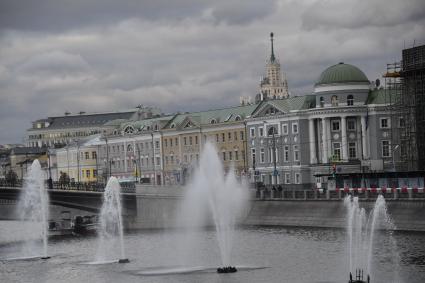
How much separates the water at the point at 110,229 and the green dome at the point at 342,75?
30.4 meters

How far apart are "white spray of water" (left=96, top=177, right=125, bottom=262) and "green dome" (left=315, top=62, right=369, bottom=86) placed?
30.4 m

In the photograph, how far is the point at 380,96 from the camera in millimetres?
127938

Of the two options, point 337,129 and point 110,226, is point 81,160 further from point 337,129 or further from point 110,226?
point 110,226

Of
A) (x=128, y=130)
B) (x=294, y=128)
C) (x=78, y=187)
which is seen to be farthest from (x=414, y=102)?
(x=128, y=130)

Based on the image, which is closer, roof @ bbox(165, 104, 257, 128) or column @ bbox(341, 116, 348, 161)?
column @ bbox(341, 116, 348, 161)

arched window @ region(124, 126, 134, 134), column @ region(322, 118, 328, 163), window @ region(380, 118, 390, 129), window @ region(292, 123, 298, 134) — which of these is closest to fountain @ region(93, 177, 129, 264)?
window @ region(292, 123, 298, 134)

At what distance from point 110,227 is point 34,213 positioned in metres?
22.2

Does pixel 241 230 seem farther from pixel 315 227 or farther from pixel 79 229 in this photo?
pixel 79 229

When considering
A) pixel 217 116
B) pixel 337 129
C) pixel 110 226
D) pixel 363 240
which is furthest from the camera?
pixel 217 116

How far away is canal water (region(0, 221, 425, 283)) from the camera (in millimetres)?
64125

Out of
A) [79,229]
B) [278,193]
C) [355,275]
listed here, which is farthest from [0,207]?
[355,275]

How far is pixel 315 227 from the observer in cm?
9600

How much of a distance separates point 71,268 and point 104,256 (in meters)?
6.36

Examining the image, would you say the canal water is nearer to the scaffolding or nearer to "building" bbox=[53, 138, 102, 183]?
the scaffolding
